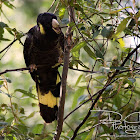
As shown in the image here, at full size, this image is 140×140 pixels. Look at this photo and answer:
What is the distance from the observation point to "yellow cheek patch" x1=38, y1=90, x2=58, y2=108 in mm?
1899

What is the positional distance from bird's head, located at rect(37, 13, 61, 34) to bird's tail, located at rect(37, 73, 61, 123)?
468 millimetres

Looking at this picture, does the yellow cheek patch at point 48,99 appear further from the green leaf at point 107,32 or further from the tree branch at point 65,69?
the green leaf at point 107,32

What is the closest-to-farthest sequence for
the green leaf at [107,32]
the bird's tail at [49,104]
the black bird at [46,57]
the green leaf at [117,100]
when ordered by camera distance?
the green leaf at [107,32] < the green leaf at [117,100] < the black bird at [46,57] < the bird's tail at [49,104]

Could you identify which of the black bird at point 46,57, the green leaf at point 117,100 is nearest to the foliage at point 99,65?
the green leaf at point 117,100

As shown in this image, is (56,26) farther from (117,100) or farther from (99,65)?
(117,100)

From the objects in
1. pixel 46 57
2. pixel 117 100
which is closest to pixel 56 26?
pixel 46 57

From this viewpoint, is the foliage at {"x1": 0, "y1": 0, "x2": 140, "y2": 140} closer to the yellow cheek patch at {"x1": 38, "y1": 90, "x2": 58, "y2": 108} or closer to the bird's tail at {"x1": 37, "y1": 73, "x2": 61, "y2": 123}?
the bird's tail at {"x1": 37, "y1": 73, "x2": 61, "y2": 123}

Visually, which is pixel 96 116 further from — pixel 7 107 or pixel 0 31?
pixel 0 31

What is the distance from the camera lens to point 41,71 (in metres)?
1.96

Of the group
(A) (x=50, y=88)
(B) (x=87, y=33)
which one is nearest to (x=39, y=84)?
(A) (x=50, y=88)

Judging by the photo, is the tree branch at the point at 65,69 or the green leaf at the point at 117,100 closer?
the tree branch at the point at 65,69

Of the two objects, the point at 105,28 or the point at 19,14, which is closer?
the point at 105,28

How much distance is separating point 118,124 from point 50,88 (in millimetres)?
674

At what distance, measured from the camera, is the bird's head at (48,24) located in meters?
1.57
